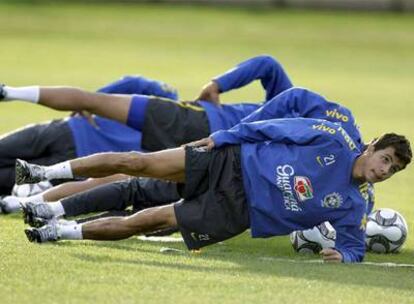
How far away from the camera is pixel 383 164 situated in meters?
9.72

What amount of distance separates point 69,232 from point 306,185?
1793mm

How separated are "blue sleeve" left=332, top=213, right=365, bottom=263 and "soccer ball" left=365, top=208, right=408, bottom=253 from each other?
105 centimetres

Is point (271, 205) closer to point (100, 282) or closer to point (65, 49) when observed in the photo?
point (100, 282)

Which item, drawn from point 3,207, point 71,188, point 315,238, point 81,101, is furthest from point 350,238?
point 3,207

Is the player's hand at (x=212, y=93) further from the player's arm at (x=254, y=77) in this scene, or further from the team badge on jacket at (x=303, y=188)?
the team badge on jacket at (x=303, y=188)

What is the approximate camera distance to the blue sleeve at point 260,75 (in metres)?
13.0

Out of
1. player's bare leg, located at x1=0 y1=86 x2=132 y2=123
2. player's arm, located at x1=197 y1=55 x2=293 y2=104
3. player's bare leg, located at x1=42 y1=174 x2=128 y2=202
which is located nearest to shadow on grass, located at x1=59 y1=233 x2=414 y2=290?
player's bare leg, located at x1=42 y1=174 x2=128 y2=202

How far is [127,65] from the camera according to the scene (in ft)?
94.3

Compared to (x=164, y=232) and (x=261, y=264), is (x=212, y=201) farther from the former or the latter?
(x=164, y=232)

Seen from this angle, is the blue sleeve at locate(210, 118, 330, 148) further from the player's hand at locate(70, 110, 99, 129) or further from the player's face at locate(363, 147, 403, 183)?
the player's hand at locate(70, 110, 99, 129)

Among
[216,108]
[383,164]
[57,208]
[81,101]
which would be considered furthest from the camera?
[216,108]

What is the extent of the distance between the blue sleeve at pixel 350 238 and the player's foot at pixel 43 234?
2074 millimetres

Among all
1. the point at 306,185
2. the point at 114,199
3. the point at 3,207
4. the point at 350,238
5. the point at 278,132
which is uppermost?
the point at 278,132

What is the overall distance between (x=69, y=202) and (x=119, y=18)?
28.9 meters
